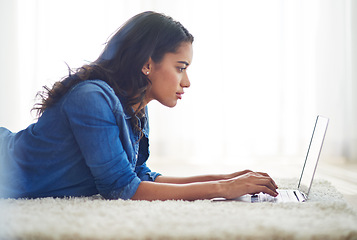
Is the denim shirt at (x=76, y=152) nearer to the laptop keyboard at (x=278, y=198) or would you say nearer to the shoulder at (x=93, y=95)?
the shoulder at (x=93, y=95)

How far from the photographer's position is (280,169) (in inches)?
104

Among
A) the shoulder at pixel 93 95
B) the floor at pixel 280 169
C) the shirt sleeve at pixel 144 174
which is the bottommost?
the floor at pixel 280 169

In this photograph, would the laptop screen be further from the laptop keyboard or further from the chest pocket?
the chest pocket

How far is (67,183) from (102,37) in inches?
79.5

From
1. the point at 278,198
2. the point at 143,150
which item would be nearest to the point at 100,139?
the point at 143,150

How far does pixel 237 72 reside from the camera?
313 centimetres

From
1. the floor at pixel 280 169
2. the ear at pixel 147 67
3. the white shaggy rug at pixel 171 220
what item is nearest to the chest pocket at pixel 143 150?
the ear at pixel 147 67

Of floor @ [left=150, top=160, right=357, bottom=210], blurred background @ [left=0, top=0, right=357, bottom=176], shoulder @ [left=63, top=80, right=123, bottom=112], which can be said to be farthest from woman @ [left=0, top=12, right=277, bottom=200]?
blurred background @ [left=0, top=0, right=357, bottom=176]

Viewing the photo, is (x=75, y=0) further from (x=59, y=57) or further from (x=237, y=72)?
(x=237, y=72)

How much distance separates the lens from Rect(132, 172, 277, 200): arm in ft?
3.88

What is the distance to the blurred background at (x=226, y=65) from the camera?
3072 mm

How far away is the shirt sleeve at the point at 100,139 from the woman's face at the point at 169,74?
0.20 meters

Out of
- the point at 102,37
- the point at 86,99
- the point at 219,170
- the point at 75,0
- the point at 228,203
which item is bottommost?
the point at 219,170

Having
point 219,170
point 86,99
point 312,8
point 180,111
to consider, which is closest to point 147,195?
point 86,99
